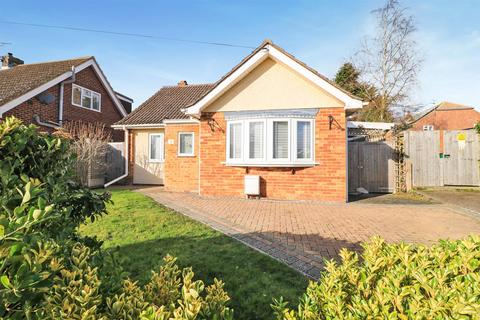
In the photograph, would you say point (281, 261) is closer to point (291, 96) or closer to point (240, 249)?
point (240, 249)

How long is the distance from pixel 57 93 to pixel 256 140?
13.1 m

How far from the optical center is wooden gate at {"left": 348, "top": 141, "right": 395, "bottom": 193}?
12469 millimetres

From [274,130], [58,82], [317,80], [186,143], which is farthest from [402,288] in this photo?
[58,82]

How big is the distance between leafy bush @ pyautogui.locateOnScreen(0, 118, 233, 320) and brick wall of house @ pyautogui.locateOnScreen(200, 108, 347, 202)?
8.29 m

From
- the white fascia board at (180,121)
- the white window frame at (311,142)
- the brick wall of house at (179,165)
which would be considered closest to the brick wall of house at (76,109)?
the white fascia board at (180,121)

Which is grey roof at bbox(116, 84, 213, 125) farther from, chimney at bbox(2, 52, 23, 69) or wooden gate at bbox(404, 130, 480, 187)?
chimney at bbox(2, 52, 23, 69)

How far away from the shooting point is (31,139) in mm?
2322

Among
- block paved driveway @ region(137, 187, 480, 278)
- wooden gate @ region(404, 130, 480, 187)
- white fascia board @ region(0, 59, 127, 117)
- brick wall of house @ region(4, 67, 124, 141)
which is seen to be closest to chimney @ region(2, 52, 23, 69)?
brick wall of house @ region(4, 67, 124, 141)

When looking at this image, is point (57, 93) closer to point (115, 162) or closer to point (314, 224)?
point (115, 162)

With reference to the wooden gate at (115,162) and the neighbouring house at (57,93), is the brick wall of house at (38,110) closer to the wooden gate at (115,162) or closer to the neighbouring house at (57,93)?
the neighbouring house at (57,93)

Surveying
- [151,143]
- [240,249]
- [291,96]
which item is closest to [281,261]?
[240,249]

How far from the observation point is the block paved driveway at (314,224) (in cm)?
484

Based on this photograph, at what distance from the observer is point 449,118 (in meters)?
36.0

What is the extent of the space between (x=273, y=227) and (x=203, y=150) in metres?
5.62
